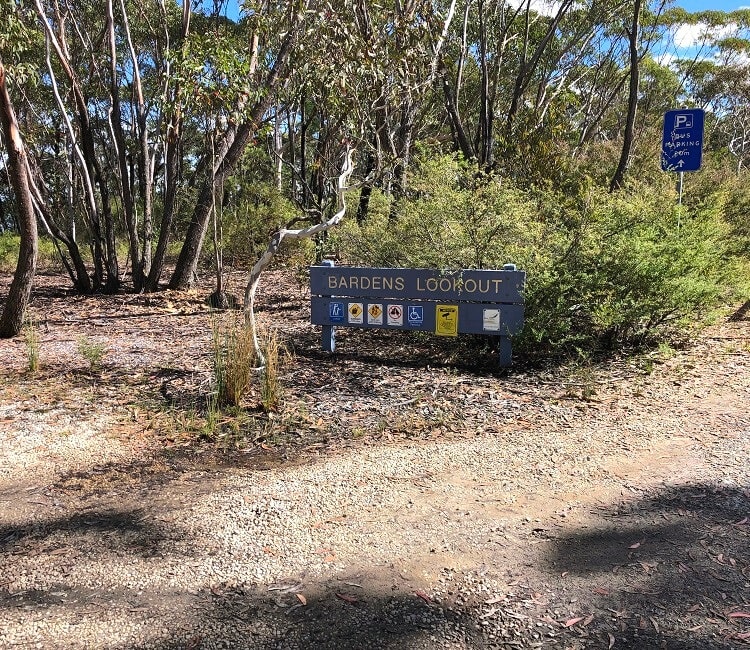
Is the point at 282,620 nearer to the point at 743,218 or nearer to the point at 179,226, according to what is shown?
the point at 743,218

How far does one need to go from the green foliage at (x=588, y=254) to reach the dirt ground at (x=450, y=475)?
0.47 metres

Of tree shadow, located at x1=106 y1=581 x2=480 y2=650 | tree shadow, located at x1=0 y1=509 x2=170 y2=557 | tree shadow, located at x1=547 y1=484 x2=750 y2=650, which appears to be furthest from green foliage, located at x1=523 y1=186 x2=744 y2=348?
tree shadow, located at x1=0 y1=509 x2=170 y2=557

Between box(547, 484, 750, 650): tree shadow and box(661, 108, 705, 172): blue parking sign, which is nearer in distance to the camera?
box(547, 484, 750, 650): tree shadow

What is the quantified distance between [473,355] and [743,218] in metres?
8.33

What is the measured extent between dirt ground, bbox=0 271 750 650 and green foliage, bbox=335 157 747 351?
18.4 inches

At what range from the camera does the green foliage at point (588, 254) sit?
21.4ft

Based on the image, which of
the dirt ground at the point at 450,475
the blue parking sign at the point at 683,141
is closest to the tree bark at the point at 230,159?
the dirt ground at the point at 450,475

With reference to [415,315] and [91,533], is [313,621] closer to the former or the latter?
[91,533]

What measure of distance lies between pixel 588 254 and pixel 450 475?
3444 mm

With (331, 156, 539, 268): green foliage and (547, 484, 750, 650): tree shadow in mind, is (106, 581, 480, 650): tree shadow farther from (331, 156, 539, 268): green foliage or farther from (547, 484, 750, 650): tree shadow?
(331, 156, 539, 268): green foliage

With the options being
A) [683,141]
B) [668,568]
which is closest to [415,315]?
[668,568]

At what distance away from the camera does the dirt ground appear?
2775 mm

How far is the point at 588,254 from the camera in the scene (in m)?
6.65

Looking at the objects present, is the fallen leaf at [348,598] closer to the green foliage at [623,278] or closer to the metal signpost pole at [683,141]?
the green foliage at [623,278]
